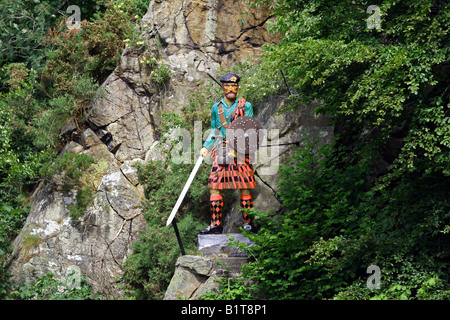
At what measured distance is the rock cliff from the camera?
11.2 metres

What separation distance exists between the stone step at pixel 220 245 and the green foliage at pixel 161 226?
77cm

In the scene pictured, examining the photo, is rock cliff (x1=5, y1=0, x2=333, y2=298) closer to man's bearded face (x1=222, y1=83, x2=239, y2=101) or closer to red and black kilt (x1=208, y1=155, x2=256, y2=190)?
man's bearded face (x1=222, y1=83, x2=239, y2=101)

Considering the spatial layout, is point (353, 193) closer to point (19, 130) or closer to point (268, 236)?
point (268, 236)

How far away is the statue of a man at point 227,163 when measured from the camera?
9.05 meters

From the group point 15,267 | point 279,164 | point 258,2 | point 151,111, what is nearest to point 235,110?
point 279,164

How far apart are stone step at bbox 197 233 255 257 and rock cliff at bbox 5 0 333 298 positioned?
2405 millimetres

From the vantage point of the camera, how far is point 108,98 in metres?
12.5

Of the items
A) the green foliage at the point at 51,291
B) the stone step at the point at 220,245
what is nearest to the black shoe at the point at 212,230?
the stone step at the point at 220,245

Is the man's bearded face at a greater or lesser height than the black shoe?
greater

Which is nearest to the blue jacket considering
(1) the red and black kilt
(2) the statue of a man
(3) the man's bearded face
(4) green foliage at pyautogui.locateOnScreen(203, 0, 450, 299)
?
(2) the statue of a man

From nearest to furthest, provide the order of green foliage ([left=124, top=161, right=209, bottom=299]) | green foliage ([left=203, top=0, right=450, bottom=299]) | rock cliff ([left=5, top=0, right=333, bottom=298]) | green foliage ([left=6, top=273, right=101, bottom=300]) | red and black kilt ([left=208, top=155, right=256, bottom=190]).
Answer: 1. green foliage ([left=203, top=0, right=450, bottom=299])
2. red and black kilt ([left=208, top=155, right=256, bottom=190])
3. green foliage ([left=6, top=273, right=101, bottom=300])
4. green foliage ([left=124, top=161, right=209, bottom=299])
5. rock cliff ([left=5, top=0, right=333, bottom=298])

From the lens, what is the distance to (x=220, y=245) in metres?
8.93

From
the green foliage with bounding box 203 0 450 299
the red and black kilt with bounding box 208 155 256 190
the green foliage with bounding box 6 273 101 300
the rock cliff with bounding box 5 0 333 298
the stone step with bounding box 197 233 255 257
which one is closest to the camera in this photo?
the green foliage with bounding box 203 0 450 299

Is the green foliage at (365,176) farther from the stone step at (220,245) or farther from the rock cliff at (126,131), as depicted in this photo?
the rock cliff at (126,131)
